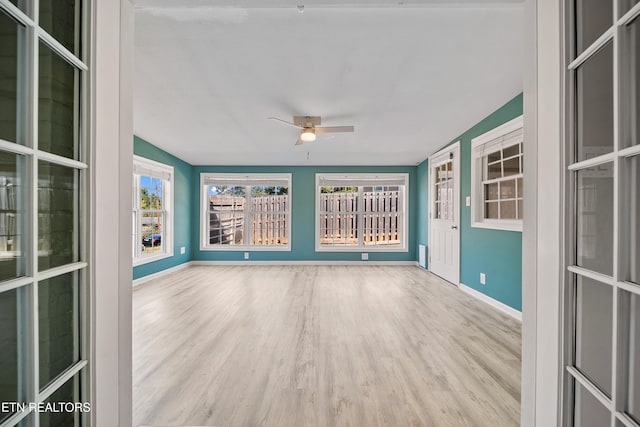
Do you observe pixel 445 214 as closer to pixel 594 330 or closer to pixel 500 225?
pixel 500 225

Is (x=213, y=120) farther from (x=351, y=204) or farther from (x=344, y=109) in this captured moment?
(x=351, y=204)

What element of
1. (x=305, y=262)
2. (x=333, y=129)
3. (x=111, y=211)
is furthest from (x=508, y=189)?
(x=305, y=262)

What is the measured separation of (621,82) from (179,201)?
6546mm

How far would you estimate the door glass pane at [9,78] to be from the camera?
70 centimetres

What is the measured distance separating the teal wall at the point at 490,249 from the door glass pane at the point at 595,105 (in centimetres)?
258

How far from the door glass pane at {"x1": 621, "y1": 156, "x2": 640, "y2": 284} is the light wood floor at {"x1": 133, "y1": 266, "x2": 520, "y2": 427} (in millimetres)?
1283

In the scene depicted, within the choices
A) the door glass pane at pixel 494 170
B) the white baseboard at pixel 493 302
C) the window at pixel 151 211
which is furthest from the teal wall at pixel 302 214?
the door glass pane at pixel 494 170

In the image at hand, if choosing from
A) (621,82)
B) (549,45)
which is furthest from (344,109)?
(621,82)

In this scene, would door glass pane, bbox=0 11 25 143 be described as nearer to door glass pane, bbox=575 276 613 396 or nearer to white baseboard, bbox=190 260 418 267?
door glass pane, bbox=575 276 613 396

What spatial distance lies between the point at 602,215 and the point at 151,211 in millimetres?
5889

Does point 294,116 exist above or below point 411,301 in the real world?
above

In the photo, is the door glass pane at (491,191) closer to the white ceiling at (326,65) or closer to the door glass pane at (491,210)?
the door glass pane at (491,210)

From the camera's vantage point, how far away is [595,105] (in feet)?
2.75

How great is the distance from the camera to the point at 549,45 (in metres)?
0.98
